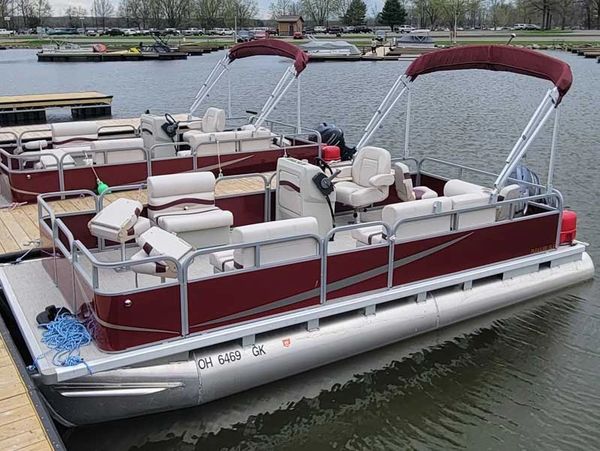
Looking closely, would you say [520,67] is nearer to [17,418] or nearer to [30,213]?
[17,418]

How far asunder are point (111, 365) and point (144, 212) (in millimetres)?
2995

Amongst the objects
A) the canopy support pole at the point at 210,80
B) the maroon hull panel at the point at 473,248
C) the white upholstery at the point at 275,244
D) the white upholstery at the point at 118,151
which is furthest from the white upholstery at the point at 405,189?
the canopy support pole at the point at 210,80

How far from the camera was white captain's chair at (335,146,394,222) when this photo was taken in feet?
26.8

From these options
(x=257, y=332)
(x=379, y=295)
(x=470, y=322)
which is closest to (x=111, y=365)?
(x=257, y=332)

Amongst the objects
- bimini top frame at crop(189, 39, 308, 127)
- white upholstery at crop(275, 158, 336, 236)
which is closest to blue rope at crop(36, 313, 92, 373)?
white upholstery at crop(275, 158, 336, 236)

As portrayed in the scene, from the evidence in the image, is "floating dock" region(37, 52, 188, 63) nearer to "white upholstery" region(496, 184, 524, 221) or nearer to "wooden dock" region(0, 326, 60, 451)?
"white upholstery" region(496, 184, 524, 221)

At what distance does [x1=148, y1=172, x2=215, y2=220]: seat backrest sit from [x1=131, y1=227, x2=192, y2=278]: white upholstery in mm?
1258

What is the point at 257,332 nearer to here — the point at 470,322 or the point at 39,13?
the point at 470,322

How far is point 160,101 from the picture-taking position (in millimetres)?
30781

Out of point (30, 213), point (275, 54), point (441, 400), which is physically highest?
point (275, 54)

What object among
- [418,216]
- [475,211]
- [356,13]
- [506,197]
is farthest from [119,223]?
[356,13]

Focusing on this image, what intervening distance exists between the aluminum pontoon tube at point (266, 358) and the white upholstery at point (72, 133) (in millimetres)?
7749

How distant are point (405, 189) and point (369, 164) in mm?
607

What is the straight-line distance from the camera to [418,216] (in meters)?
6.91
